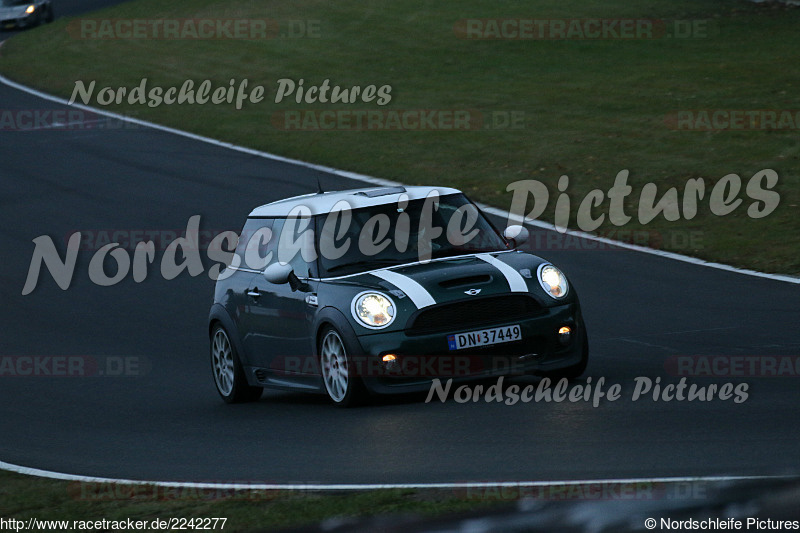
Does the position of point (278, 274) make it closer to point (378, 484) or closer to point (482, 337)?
point (482, 337)

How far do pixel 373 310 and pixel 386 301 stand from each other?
0.11 m

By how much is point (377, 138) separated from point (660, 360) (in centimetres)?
1593

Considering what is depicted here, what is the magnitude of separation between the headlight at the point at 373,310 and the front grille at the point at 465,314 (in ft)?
0.57

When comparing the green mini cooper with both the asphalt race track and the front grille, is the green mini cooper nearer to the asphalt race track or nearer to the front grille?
the front grille

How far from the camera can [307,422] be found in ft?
30.8

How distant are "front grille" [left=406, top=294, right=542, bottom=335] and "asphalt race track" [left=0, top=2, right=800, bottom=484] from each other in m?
0.55

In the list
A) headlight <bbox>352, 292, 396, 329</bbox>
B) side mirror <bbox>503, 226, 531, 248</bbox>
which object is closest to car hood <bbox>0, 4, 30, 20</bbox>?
side mirror <bbox>503, 226, 531, 248</bbox>

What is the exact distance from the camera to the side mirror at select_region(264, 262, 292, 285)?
32.7 ft

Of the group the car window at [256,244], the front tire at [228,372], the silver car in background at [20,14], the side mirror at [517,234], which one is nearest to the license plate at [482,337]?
the side mirror at [517,234]

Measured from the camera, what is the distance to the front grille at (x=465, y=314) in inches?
363

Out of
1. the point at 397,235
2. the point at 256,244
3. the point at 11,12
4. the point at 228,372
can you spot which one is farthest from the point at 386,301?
the point at 11,12

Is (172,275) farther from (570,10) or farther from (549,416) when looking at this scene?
(570,10)

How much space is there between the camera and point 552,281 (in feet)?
31.6

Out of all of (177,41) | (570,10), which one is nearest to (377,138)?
(570,10)
